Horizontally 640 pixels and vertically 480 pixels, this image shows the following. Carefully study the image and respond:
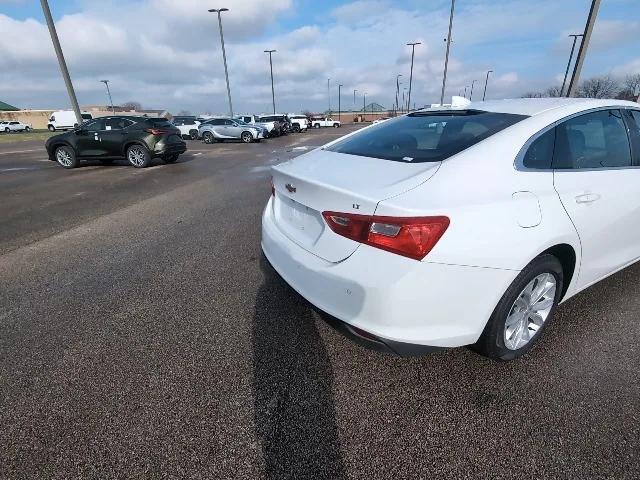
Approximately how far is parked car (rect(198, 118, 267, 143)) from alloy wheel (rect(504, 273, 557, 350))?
23699mm

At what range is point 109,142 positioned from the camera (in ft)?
37.2

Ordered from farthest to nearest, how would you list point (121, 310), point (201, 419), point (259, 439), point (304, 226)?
1. point (121, 310)
2. point (304, 226)
3. point (201, 419)
4. point (259, 439)

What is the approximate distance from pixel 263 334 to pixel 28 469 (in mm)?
1418

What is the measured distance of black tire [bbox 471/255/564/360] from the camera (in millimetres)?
2016

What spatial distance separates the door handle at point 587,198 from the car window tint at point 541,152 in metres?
0.30

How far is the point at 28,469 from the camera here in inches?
67.2

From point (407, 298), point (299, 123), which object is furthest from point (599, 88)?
point (407, 298)

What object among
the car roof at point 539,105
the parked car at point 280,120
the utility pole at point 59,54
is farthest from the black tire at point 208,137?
the car roof at point 539,105

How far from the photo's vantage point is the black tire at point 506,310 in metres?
2.02

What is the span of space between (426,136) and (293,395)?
199 centimetres

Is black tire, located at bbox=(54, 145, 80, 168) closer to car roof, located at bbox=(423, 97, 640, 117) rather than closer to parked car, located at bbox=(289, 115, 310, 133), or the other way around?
car roof, located at bbox=(423, 97, 640, 117)

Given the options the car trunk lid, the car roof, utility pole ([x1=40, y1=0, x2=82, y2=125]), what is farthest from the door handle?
utility pole ([x1=40, y1=0, x2=82, y2=125])

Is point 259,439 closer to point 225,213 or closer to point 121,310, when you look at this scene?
point 121,310

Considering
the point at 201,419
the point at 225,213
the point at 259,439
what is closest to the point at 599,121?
the point at 259,439
